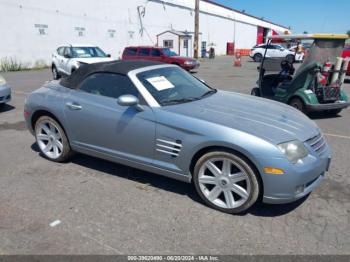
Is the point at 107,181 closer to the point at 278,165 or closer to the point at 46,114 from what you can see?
the point at 46,114

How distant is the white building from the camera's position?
68.5 ft

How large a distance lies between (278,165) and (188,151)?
910 millimetres

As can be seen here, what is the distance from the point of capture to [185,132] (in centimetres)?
331

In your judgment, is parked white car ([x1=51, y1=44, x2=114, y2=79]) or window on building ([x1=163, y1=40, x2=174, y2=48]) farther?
window on building ([x1=163, y1=40, x2=174, y2=48])

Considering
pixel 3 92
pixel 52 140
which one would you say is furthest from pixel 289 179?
pixel 3 92

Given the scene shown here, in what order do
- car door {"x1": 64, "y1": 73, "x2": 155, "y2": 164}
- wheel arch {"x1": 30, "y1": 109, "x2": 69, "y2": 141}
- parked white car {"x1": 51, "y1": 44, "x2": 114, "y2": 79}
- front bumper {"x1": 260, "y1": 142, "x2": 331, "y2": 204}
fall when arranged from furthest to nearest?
1. parked white car {"x1": 51, "y1": 44, "x2": 114, "y2": 79}
2. wheel arch {"x1": 30, "y1": 109, "x2": 69, "y2": 141}
3. car door {"x1": 64, "y1": 73, "x2": 155, "y2": 164}
4. front bumper {"x1": 260, "y1": 142, "x2": 331, "y2": 204}

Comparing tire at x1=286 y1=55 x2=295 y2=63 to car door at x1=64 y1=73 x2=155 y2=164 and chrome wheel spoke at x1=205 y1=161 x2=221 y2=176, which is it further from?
chrome wheel spoke at x1=205 y1=161 x2=221 y2=176

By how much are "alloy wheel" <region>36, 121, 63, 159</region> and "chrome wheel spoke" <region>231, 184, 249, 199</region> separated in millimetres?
2575

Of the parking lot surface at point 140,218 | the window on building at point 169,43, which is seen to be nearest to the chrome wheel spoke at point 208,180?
the parking lot surface at point 140,218

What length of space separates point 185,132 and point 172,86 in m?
0.95

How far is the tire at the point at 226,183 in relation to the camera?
3.08 m

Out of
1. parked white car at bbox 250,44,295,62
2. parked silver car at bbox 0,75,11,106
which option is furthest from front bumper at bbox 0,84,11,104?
parked white car at bbox 250,44,295,62

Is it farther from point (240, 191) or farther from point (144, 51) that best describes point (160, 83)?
point (144, 51)

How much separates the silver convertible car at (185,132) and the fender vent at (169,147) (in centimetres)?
1
